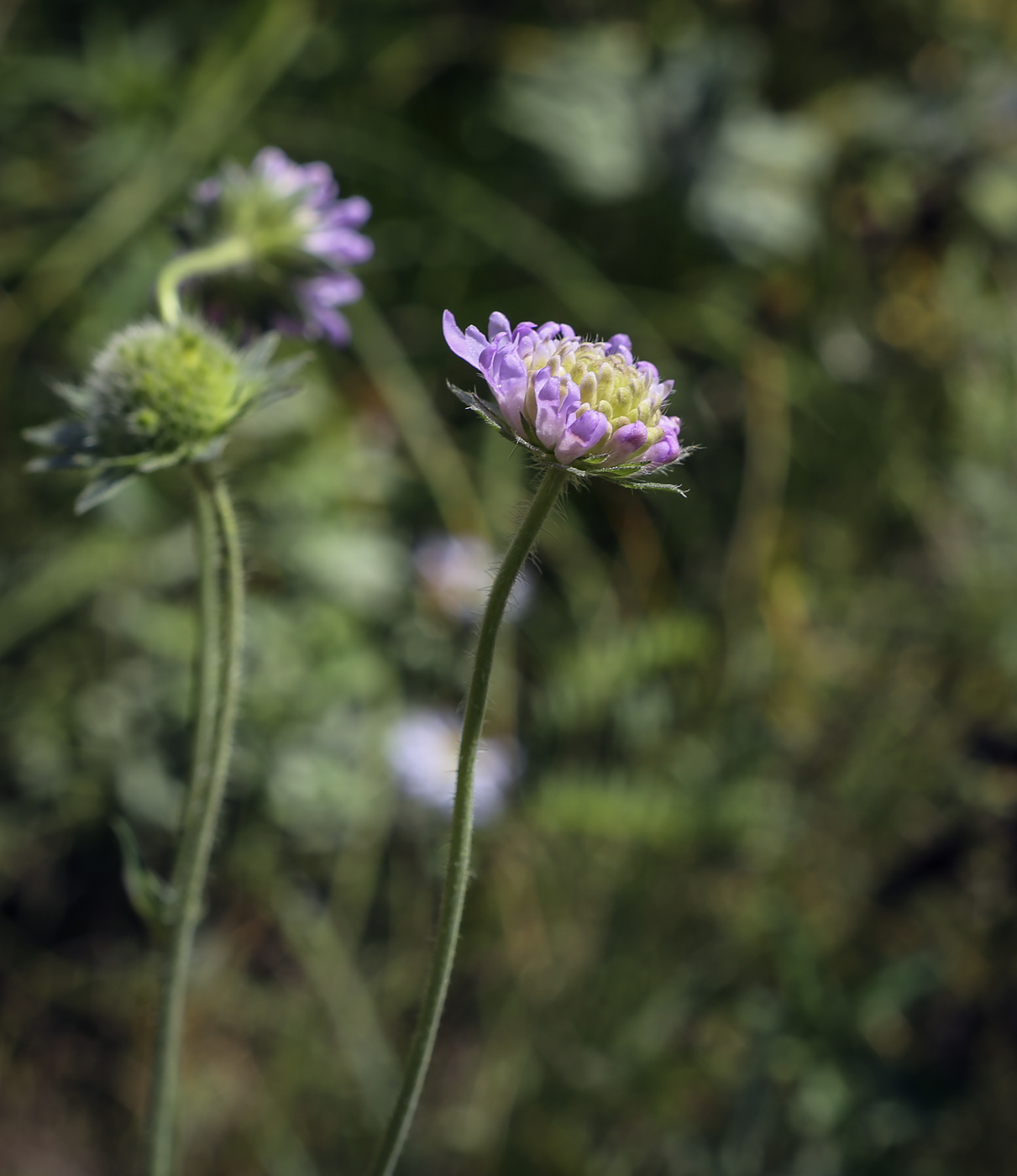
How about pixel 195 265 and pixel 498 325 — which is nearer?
pixel 498 325

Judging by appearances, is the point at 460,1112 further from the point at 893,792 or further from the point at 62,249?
the point at 62,249

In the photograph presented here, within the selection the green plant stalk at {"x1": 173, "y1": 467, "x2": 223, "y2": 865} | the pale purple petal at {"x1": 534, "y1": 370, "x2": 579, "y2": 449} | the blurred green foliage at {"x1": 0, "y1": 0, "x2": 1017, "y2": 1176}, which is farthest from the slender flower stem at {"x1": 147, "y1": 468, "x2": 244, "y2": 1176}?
the blurred green foliage at {"x1": 0, "y1": 0, "x2": 1017, "y2": 1176}

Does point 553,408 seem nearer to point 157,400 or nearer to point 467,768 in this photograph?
point 467,768

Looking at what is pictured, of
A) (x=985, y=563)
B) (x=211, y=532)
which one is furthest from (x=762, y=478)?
(x=211, y=532)

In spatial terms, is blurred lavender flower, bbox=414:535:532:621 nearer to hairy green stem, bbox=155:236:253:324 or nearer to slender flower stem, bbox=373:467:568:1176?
hairy green stem, bbox=155:236:253:324

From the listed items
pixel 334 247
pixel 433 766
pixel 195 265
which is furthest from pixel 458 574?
pixel 195 265
